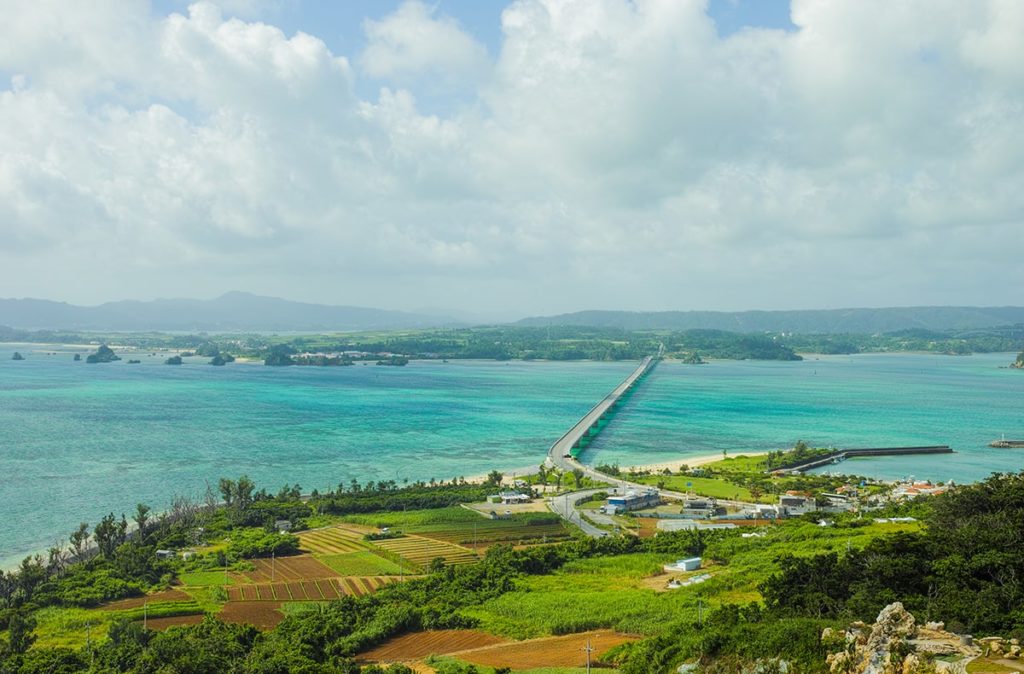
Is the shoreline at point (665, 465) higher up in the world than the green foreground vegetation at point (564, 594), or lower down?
lower down

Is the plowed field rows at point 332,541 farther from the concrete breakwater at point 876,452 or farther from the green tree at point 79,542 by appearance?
the concrete breakwater at point 876,452

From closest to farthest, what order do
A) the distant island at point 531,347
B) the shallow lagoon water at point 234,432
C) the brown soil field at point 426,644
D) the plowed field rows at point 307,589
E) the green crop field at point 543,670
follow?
the green crop field at point 543,670
the brown soil field at point 426,644
the plowed field rows at point 307,589
the shallow lagoon water at point 234,432
the distant island at point 531,347

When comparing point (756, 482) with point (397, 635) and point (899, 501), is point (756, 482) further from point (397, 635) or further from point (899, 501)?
point (397, 635)

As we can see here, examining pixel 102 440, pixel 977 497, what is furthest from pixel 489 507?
pixel 102 440

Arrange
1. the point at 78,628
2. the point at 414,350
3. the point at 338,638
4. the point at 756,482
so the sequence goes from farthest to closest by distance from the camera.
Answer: the point at 414,350
the point at 756,482
the point at 78,628
the point at 338,638

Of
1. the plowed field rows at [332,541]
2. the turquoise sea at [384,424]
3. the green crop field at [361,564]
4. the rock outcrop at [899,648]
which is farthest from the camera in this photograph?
the turquoise sea at [384,424]

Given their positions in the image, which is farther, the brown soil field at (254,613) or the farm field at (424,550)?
the farm field at (424,550)

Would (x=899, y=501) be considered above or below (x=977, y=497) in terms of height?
below

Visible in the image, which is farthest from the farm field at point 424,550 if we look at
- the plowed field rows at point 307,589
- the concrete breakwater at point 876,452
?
the concrete breakwater at point 876,452

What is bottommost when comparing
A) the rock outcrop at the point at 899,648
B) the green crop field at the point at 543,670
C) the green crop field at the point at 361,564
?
the green crop field at the point at 361,564
